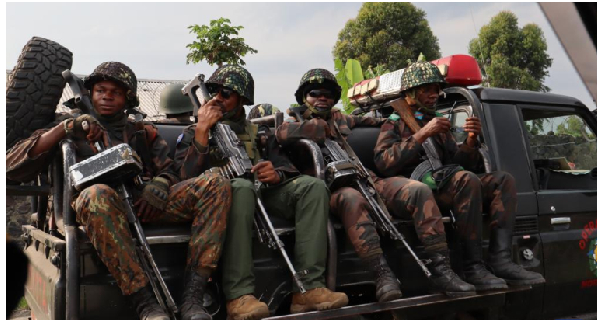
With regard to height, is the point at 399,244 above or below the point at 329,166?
below

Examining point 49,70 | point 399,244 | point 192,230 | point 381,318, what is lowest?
point 381,318

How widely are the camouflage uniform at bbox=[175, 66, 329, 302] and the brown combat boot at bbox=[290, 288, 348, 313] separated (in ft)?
0.14

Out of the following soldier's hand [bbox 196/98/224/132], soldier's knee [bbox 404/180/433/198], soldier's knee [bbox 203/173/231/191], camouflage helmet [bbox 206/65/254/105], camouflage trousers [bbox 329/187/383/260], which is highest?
camouflage helmet [bbox 206/65/254/105]

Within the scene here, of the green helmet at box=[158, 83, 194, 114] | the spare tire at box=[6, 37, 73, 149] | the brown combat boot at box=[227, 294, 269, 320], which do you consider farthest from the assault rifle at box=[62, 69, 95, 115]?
the green helmet at box=[158, 83, 194, 114]

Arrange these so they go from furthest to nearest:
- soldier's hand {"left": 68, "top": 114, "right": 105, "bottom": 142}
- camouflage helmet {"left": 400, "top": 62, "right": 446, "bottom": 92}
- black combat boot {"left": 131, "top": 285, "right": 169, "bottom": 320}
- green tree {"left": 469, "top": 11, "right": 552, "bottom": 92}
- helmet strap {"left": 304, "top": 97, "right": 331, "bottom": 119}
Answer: green tree {"left": 469, "top": 11, "right": 552, "bottom": 92} → camouflage helmet {"left": 400, "top": 62, "right": 446, "bottom": 92} → helmet strap {"left": 304, "top": 97, "right": 331, "bottom": 119} → soldier's hand {"left": 68, "top": 114, "right": 105, "bottom": 142} → black combat boot {"left": 131, "top": 285, "right": 169, "bottom": 320}

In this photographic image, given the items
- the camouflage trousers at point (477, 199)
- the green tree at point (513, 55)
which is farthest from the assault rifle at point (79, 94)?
the green tree at point (513, 55)

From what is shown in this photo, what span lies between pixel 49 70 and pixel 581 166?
3920mm

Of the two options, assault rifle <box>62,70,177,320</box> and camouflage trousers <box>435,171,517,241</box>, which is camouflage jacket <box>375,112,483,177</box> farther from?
assault rifle <box>62,70,177,320</box>

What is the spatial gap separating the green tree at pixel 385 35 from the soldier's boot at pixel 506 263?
937 inches

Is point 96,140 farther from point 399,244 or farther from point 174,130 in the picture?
point 399,244

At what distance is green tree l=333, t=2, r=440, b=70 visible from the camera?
26984mm

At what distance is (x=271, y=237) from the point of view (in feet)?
9.21

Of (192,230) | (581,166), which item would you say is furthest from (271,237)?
(581,166)

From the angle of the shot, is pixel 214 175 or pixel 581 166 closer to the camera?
pixel 214 175
